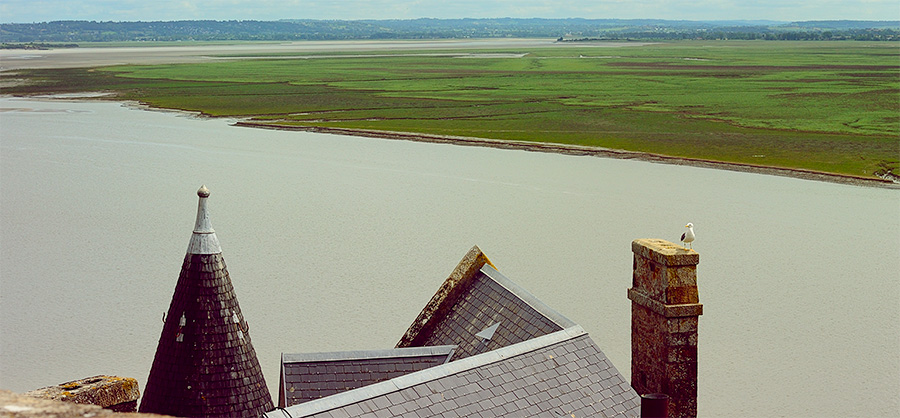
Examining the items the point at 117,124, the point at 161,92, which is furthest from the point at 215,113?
the point at 161,92

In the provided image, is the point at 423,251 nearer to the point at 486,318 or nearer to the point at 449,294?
the point at 449,294

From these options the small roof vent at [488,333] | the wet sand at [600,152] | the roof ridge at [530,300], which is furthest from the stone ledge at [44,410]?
the wet sand at [600,152]

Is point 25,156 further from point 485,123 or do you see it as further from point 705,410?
point 705,410

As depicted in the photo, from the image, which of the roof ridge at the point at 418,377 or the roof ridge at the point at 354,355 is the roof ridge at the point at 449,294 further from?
the roof ridge at the point at 418,377

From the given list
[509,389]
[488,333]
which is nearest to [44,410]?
[509,389]

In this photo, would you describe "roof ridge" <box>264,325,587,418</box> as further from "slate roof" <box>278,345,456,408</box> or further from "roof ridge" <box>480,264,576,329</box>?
"slate roof" <box>278,345,456,408</box>

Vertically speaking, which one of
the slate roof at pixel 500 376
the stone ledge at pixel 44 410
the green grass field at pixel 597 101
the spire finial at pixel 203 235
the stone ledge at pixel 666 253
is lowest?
the green grass field at pixel 597 101
